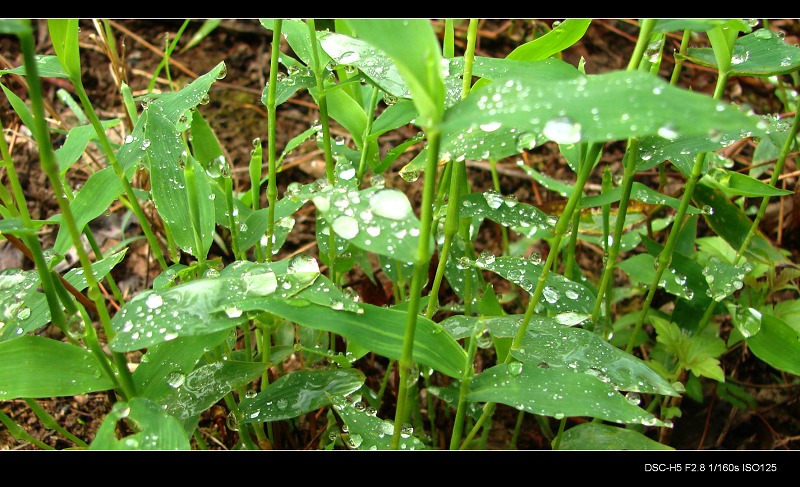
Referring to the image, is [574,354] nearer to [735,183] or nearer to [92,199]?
[735,183]

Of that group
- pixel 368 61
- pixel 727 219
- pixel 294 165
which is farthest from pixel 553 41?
pixel 294 165

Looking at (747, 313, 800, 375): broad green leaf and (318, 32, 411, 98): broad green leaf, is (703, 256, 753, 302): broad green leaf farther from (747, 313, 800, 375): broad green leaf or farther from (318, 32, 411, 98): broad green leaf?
(318, 32, 411, 98): broad green leaf

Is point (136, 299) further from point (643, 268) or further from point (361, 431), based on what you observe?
point (643, 268)

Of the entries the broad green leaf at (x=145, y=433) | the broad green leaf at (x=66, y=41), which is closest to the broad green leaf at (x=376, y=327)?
the broad green leaf at (x=145, y=433)

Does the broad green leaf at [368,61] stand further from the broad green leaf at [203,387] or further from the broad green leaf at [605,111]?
the broad green leaf at [203,387]

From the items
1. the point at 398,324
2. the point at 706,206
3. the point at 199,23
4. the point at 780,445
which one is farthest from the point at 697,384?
the point at 199,23
